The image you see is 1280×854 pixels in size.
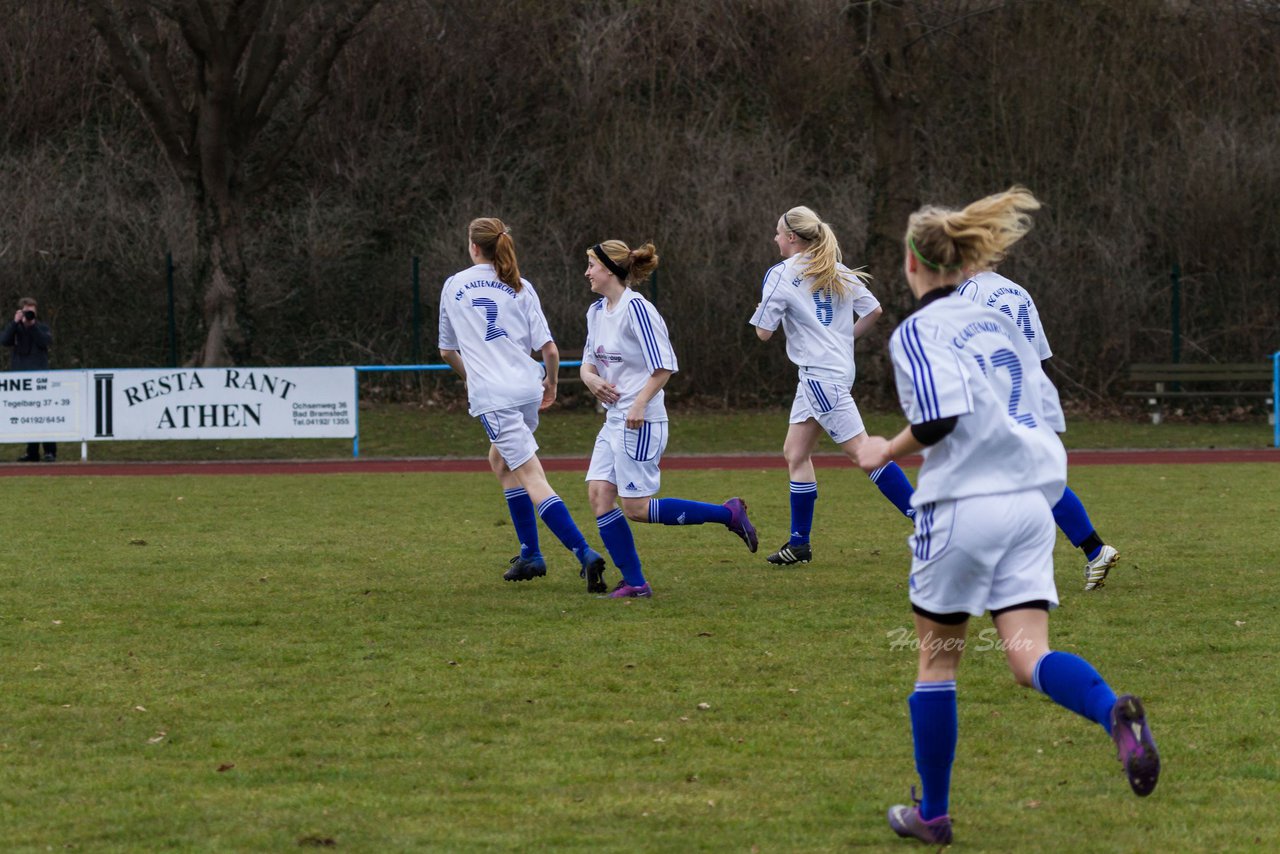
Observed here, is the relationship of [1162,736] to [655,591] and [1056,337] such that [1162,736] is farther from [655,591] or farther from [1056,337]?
[1056,337]

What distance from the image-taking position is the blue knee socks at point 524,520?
8812 millimetres

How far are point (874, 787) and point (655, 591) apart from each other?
149 inches

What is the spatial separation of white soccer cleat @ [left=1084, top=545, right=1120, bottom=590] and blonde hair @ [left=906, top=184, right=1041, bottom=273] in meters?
4.34

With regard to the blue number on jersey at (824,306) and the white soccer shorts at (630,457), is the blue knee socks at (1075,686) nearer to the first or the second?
the white soccer shorts at (630,457)

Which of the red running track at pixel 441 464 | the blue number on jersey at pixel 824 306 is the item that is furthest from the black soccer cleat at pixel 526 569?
the red running track at pixel 441 464

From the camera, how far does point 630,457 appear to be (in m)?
8.03

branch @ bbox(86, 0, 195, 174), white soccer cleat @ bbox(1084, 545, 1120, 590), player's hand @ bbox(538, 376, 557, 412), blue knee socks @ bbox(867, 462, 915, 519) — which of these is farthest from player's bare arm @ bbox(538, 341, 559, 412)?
branch @ bbox(86, 0, 195, 174)

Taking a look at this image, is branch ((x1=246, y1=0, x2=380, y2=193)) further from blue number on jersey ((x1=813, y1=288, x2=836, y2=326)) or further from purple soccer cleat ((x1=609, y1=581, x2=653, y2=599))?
purple soccer cleat ((x1=609, y1=581, x2=653, y2=599))

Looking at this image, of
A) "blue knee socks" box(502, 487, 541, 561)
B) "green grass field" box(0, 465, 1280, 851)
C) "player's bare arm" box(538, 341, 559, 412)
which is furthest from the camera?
"blue knee socks" box(502, 487, 541, 561)

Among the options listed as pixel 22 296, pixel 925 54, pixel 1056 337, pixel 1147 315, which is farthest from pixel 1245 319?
pixel 22 296

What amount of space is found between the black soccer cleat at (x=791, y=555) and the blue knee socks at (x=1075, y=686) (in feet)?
17.1

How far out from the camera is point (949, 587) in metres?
4.12

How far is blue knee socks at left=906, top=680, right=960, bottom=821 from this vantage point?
4152 mm

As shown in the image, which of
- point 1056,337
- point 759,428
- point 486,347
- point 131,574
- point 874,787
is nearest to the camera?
point 874,787
